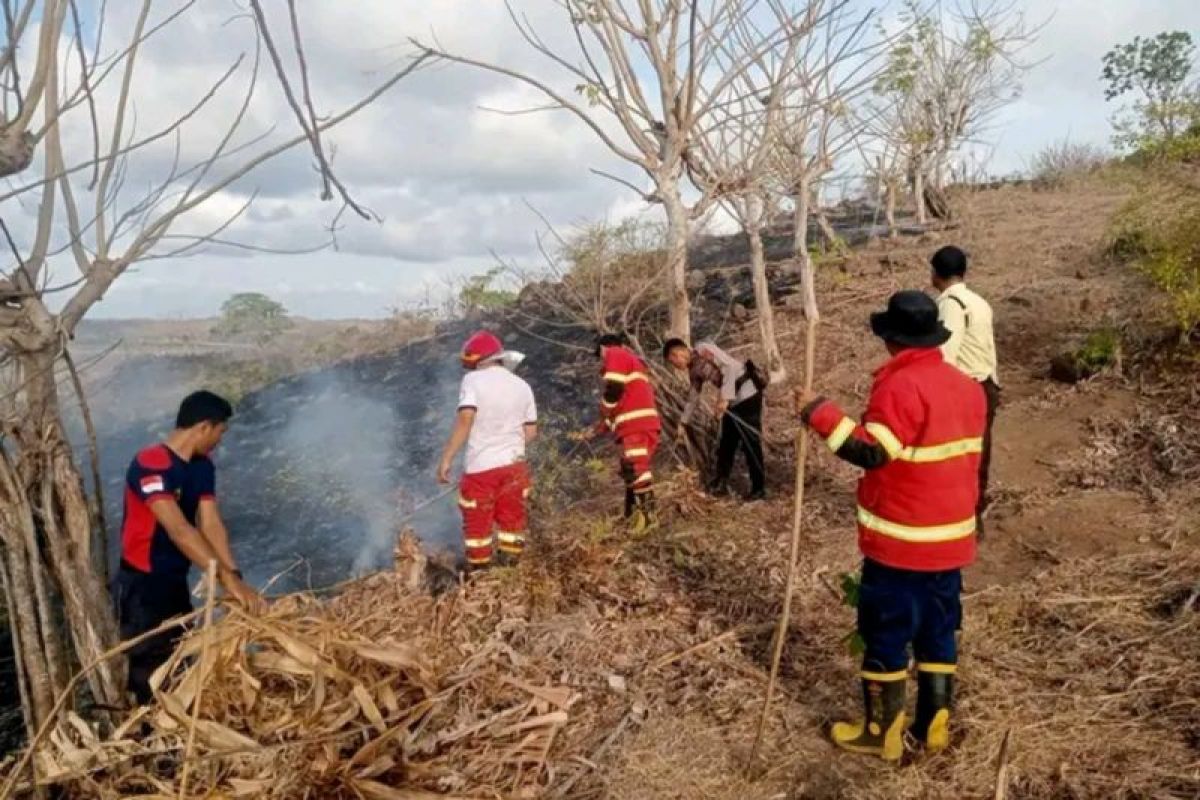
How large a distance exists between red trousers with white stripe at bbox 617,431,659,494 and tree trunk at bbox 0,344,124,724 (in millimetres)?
3932

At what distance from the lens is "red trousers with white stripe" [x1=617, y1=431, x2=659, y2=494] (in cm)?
682

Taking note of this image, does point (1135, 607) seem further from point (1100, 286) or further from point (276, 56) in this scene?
point (1100, 286)

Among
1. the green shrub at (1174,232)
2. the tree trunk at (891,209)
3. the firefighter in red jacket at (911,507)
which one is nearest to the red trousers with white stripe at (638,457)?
the firefighter in red jacket at (911,507)

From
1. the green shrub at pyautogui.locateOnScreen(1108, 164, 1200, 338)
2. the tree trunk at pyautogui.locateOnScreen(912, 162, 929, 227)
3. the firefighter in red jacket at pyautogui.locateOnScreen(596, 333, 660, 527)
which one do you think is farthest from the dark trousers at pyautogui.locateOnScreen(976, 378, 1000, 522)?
the tree trunk at pyautogui.locateOnScreen(912, 162, 929, 227)

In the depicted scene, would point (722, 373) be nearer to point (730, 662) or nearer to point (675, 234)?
point (675, 234)

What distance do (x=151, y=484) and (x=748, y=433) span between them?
4.66m

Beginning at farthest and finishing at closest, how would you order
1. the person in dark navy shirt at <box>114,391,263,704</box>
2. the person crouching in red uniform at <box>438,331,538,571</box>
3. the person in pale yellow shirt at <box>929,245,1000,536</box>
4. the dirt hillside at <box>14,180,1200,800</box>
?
the person crouching in red uniform at <box>438,331,538,571</box>
the person in pale yellow shirt at <box>929,245,1000,536</box>
the person in dark navy shirt at <box>114,391,263,704</box>
the dirt hillside at <box>14,180,1200,800</box>

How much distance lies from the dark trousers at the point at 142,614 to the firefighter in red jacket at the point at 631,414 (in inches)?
139

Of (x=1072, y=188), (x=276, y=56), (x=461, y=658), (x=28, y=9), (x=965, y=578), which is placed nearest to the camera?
(x=276, y=56)

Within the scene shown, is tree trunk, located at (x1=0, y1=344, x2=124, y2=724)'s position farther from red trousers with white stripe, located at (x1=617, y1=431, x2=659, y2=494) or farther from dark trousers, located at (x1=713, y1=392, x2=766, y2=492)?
dark trousers, located at (x1=713, y1=392, x2=766, y2=492)

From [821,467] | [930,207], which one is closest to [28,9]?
[821,467]

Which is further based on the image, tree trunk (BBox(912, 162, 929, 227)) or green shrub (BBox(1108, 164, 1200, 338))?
tree trunk (BBox(912, 162, 929, 227))

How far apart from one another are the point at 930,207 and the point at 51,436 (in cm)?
1709

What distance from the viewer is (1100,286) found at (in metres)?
10.6
